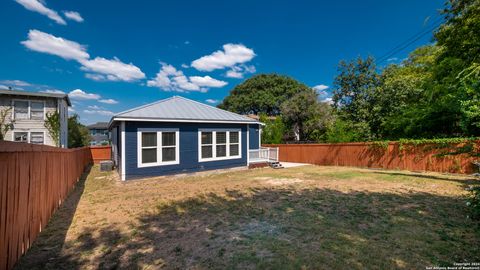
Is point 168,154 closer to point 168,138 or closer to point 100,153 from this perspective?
point 168,138

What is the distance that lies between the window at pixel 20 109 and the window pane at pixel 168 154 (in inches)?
581

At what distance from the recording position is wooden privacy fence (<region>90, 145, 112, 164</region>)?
18.7 meters

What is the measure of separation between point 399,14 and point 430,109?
6.48 m

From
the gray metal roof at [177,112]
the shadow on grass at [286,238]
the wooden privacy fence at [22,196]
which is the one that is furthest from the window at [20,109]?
the shadow on grass at [286,238]

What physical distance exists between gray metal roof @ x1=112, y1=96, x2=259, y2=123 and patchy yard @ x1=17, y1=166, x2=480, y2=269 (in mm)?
3783

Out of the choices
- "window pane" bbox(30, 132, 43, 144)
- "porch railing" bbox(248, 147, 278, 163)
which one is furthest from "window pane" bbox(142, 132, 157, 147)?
"window pane" bbox(30, 132, 43, 144)

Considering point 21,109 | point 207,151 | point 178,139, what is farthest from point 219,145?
point 21,109

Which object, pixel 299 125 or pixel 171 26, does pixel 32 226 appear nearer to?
pixel 171 26

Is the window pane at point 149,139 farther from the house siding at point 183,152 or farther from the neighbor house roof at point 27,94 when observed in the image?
the neighbor house roof at point 27,94

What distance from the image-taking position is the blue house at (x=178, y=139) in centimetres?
913

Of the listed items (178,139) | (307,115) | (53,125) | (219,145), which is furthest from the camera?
(307,115)

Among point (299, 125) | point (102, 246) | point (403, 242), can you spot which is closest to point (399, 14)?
point (299, 125)

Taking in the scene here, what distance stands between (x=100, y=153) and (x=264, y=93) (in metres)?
27.2

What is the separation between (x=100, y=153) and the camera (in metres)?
18.9
